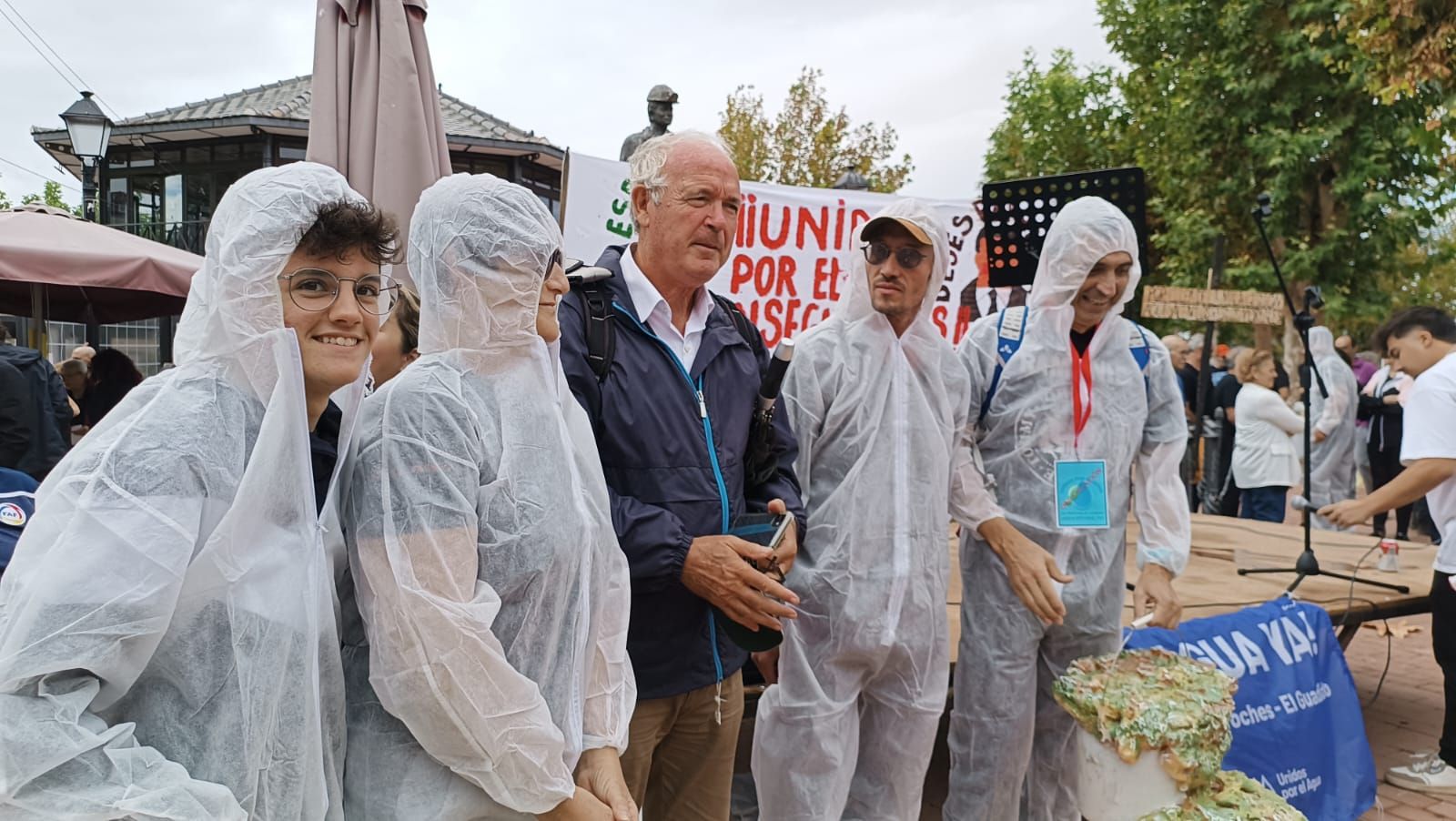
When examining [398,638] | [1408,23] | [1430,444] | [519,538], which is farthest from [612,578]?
[1408,23]

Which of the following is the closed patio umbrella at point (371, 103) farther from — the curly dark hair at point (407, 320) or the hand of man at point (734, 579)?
the hand of man at point (734, 579)

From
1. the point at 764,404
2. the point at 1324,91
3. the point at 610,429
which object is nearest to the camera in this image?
the point at 610,429

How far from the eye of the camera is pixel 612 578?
1.62m

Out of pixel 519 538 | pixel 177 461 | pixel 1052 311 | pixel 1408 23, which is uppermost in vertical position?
pixel 1408 23

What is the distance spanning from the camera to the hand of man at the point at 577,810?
4.65ft

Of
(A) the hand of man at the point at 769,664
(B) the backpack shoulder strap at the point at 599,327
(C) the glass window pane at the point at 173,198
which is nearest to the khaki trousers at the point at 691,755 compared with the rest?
(A) the hand of man at the point at 769,664

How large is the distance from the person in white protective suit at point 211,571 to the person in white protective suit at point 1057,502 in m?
1.88

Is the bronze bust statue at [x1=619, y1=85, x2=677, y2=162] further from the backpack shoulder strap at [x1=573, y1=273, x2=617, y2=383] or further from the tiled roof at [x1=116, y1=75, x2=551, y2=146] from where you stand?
the tiled roof at [x1=116, y1=75, x2=551, y2=146]

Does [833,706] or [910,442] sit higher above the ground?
[910,442]

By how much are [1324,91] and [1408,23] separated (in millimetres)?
7017

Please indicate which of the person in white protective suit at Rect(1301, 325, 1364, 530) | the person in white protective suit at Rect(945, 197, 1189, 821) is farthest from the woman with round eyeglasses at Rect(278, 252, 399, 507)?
the person in white protective suit at Rect(1301, 325, 1364, 530)

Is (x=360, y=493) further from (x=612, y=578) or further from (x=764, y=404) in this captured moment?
(x=764, y=404)

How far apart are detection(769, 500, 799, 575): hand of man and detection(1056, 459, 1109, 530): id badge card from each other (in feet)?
3.11

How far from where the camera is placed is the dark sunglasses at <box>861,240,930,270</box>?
8.25 ft
